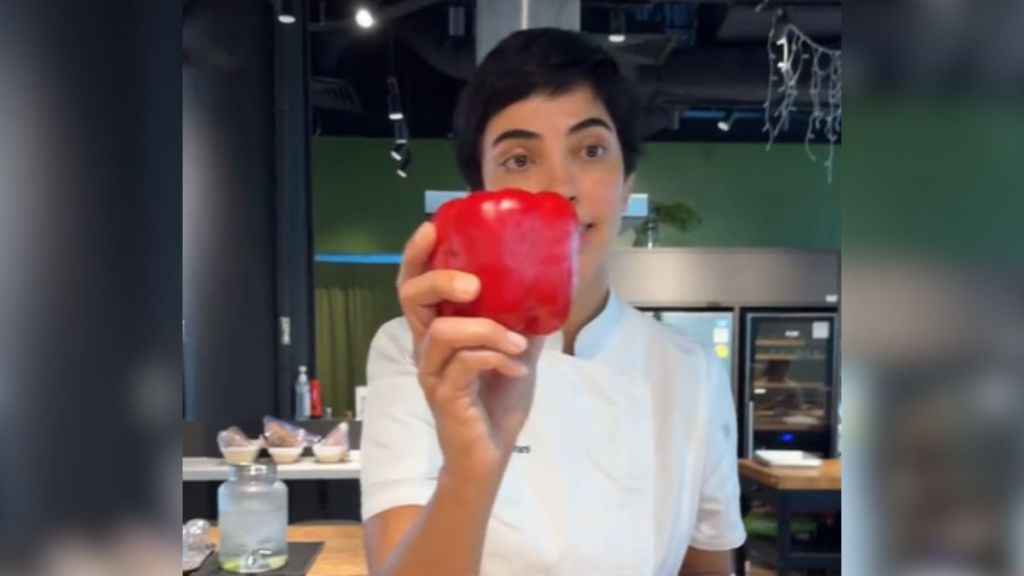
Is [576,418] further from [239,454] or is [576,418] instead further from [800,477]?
[800,477]

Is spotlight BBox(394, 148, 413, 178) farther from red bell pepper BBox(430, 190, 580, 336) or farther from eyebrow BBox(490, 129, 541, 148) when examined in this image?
red bell pepper BBox(430, 190, 580, 336)

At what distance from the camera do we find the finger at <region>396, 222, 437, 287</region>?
492 mm

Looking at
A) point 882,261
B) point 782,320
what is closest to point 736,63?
point 782,320

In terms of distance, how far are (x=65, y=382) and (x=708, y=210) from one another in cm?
520

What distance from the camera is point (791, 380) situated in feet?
13.3

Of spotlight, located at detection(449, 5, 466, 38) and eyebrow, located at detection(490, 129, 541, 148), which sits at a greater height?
spotlight, located at detection(449, 5, 466, 38)

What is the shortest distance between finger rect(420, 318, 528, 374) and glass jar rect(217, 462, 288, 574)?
1.03 metres

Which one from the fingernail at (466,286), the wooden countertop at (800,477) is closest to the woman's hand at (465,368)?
the fingernail at (466,286)

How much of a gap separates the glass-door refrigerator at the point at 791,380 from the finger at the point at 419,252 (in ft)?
11.9

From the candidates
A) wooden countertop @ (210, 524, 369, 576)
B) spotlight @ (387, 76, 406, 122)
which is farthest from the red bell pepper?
spotlight @ (387, 76, 406, 122)

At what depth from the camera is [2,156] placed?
247mm

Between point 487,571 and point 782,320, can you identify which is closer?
point 487,571

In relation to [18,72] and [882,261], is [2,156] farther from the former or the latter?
[882,261]

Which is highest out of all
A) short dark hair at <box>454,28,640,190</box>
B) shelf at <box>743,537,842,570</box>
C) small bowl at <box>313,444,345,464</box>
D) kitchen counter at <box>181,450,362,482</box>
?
short dark hair at <box>454,28,640,190</box>
